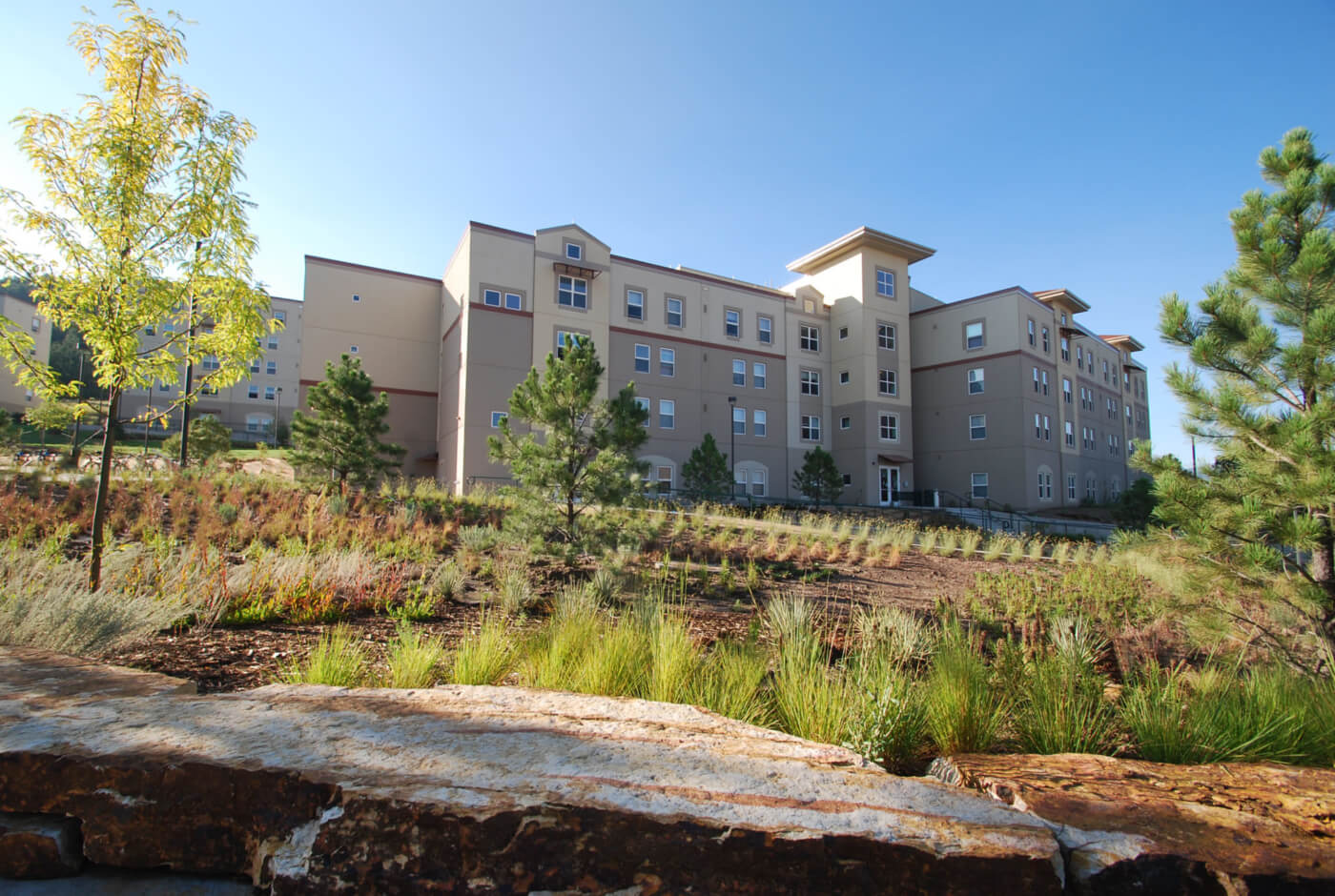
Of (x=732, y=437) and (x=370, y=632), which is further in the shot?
(x=732, y=437)

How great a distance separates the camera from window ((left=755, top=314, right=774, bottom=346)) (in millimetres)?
37969

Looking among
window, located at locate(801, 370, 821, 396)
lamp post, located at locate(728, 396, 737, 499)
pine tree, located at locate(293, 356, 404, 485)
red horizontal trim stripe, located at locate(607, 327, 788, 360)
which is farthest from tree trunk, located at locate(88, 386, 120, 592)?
window, located at locate(801, 370, 821, 396)

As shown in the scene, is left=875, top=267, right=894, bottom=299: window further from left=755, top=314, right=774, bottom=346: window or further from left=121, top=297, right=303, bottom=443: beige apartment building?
left=121, top=297, right=303, bottom=443: beige apartment building

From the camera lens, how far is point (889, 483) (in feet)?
127

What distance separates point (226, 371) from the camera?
634cm

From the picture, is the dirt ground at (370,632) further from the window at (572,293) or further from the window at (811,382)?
the window at (811,382)

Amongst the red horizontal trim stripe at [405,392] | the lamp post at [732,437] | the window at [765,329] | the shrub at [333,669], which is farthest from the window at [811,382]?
the shrub at [333,669]

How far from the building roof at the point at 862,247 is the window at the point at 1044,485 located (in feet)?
47.5

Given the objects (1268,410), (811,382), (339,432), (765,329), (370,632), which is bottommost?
(370,632)

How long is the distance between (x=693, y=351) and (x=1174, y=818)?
33.9 meters

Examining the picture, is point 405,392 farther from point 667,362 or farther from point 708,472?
point 708,472

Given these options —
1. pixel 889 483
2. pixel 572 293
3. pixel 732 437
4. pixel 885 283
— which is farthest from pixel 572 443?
pixel 885 283

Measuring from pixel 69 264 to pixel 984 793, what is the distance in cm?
774

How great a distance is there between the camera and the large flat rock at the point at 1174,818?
6.86 ft
